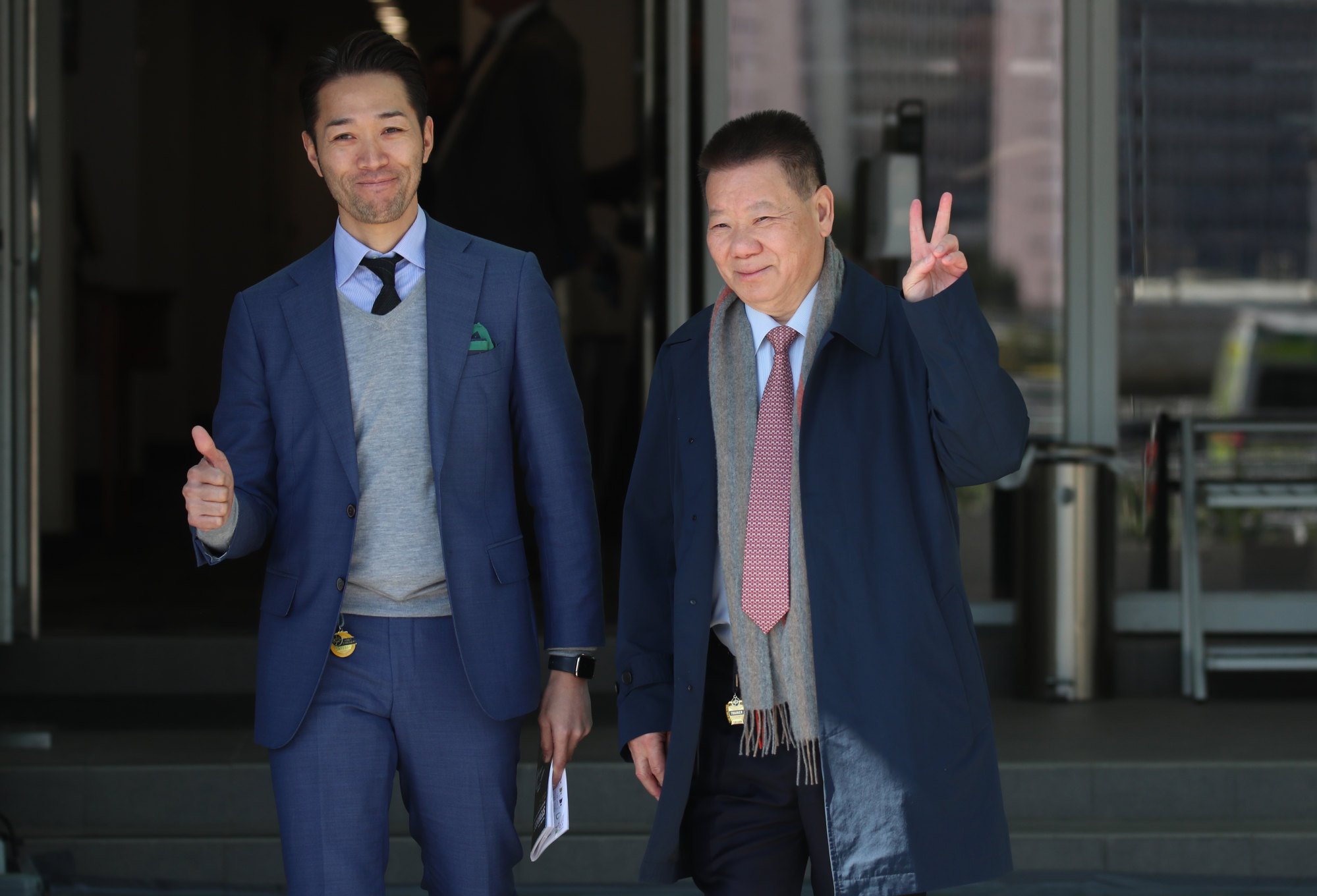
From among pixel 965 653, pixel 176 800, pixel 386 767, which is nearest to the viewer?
pixel 965 653

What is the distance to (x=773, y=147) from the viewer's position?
2.11 m

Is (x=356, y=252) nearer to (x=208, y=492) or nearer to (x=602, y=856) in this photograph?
(x=208, y=492)

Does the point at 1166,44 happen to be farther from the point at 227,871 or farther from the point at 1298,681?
the point at 227,871

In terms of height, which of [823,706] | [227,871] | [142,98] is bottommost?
[227,871]

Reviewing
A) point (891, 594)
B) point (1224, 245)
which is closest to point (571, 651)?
point (891, 594)

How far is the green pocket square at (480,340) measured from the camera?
2254mm

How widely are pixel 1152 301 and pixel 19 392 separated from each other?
5.25 metres

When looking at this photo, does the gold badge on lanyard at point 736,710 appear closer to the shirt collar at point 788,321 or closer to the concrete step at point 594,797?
the shirt collar at point 788,321

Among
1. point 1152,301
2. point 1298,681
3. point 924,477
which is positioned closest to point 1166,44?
point 1152,301

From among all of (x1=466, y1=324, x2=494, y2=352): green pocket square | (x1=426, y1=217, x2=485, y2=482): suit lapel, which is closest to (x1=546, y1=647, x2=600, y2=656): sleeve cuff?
(x1=426, y1=217, x2=485, y2=482): suit lapel

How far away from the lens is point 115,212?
10.3 metres

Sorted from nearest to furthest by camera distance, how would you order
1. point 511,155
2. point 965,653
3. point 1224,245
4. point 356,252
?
point 965,653, point 356,252, point 511,155, point 1224,245

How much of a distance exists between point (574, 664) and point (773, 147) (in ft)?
2.65

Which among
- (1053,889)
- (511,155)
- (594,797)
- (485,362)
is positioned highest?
(511,155)
